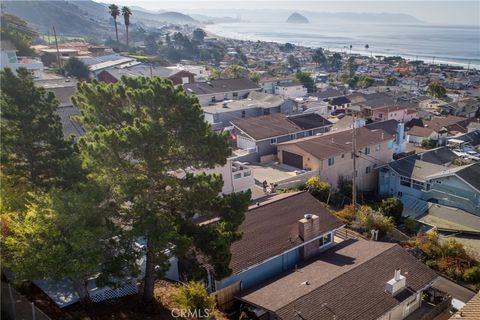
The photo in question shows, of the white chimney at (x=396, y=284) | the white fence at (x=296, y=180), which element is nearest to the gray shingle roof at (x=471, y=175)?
the white fence at (x=296, y=180)

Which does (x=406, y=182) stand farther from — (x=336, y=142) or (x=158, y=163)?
(x=158, y=163)

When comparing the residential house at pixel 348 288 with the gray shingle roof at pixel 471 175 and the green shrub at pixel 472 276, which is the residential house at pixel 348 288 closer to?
the green shrub at pixel 472 276

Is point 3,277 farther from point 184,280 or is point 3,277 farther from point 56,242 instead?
point 184,280

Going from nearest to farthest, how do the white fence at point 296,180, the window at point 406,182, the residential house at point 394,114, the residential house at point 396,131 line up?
the white fence at point 296,180
the window at point 406,182
the residential house at point 396,131
the residential house at point 394,114

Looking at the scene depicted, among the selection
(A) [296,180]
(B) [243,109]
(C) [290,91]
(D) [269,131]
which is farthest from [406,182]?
(C) [290,91]

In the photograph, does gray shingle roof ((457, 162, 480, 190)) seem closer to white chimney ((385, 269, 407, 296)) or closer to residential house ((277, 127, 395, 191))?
residential house ((277, 127, 395, 191))

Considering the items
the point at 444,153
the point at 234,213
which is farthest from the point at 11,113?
the point at 444,153
